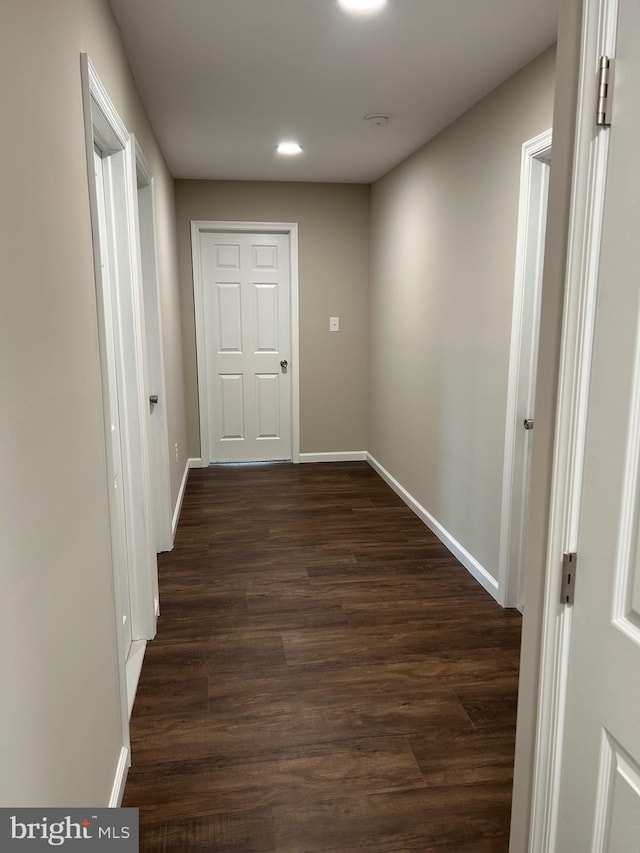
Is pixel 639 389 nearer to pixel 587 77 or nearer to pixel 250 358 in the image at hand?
pixel 587 77

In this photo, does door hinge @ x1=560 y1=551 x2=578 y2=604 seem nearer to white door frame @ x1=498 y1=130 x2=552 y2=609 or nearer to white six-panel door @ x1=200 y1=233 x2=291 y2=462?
white door frame @ x1=498 y1=130 x2=552 y2=609

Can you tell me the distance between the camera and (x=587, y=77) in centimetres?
96

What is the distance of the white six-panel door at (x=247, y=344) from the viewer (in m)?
5.21

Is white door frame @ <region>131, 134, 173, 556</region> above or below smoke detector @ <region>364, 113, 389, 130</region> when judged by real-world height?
below

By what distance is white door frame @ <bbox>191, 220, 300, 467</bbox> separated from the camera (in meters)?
5.07

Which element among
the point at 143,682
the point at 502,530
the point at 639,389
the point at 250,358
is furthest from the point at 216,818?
the point at 250,358

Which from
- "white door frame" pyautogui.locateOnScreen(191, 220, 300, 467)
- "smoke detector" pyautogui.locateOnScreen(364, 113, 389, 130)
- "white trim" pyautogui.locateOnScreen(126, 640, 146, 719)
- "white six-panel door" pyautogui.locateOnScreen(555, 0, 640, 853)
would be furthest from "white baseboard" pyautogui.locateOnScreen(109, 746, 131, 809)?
"white door frame" pyautogui.locateOnScreen(191, 220, 300, 467)

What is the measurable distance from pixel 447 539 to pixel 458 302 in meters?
1.42

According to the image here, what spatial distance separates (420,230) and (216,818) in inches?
136

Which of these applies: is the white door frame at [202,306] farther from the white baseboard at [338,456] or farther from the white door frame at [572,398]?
the white door frame at [572,398]

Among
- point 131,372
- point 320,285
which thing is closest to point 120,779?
point 131,372

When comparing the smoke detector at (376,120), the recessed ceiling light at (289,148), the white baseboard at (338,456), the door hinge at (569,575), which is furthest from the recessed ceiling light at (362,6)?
the white baseboard at (338,456)

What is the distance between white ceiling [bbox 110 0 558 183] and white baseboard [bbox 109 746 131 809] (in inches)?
97.0

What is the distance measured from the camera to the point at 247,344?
5.35m
